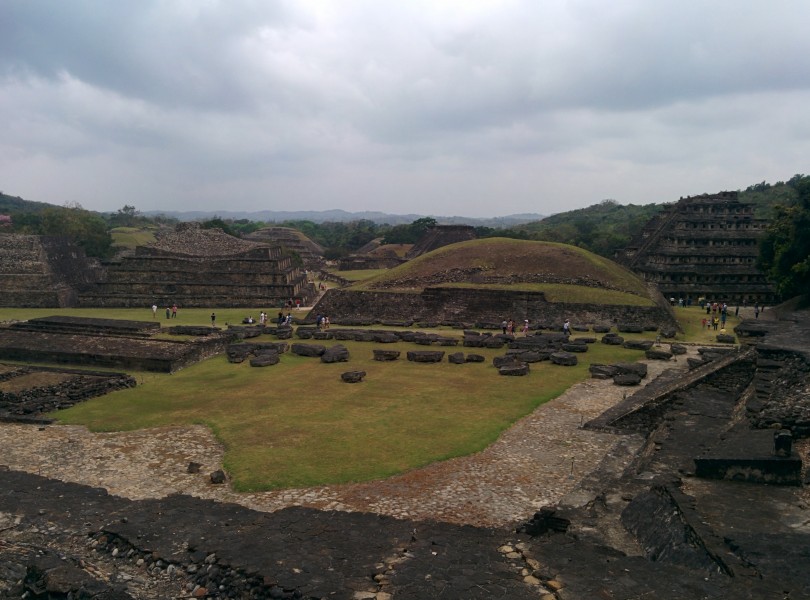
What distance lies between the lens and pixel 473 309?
34.3 metres

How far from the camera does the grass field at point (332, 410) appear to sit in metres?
12.4

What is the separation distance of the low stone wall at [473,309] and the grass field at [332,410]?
7.72m

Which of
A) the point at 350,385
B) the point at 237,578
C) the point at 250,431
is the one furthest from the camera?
the point at 350,385

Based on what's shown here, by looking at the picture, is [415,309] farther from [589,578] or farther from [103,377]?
[589,578]

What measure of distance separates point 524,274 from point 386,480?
92.6ft

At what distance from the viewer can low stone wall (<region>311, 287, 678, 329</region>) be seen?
104ft

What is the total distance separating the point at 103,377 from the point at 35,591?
44.2ft

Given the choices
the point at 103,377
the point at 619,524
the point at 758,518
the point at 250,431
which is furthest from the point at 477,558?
the point at 103,377

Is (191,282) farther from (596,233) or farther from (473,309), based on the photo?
(596,233)

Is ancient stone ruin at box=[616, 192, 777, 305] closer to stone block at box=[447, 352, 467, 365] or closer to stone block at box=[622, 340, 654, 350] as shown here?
stone block at box=[622, 340, 654, 350]

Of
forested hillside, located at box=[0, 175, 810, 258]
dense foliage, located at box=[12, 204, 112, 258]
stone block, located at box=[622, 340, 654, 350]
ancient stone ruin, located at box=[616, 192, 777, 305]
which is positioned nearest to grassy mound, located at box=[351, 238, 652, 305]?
ancient stone ruin, located at box=[616, 192, 777, 305]

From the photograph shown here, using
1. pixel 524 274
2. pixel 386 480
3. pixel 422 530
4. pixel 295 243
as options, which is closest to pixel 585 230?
pixel 295 243

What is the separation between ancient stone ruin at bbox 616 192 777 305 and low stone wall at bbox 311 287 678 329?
9853mm

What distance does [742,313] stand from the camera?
35.6 metres
